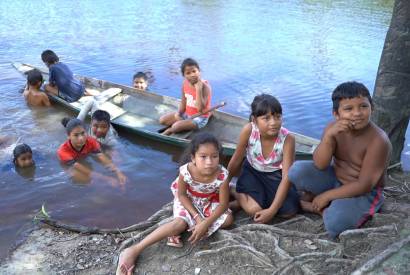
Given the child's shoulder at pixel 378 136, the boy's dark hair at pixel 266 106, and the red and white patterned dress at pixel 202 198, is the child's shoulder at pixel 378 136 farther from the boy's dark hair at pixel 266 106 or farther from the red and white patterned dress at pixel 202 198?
the red and white patterned dress at pixel 202 198

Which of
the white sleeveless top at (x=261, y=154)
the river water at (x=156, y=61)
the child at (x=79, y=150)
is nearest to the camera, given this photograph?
the white sleeveless top at (x=261, y=154)

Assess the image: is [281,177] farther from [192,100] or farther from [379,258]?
[192,100]

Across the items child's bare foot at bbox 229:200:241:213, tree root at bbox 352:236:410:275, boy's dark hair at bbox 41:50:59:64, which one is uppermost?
boy's dark hair at bbox 41:50:59:64

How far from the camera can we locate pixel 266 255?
289 centimetres

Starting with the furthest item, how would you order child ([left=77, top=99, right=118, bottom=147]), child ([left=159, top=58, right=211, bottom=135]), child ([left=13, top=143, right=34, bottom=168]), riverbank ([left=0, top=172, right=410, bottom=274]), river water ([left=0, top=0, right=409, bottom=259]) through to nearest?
child ([left=159, top=58, right=211, bottom=135]) → child ([left=77, top=99, right=118, bottom=147]) → child ([left=13, top=143, right=34, bottom=168]) → river water ([left=0, top=0, right=409, bottom=259]) → riverbank ([left=0, top=172, right=410, bottom=274])

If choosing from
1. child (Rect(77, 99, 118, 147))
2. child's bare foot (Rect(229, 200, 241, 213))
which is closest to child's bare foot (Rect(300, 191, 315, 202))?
child's bare foot (Rect(229, 200, 241, 213))

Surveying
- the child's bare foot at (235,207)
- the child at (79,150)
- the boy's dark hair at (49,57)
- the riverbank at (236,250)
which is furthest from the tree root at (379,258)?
the boy's dark hair at (49,57)

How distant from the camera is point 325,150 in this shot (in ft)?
9.83

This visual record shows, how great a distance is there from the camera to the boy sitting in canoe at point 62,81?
293 inches

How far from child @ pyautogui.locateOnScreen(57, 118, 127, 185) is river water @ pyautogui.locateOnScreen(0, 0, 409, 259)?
18 cm

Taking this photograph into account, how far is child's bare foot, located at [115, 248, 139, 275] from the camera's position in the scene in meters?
2.97

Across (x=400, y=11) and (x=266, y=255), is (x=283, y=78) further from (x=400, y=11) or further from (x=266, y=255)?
(x=266, y=255)

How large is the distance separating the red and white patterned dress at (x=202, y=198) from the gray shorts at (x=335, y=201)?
60cm

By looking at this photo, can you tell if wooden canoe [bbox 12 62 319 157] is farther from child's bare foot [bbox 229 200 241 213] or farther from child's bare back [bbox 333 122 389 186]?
child's bare back [bbox 333 122 389 186]
